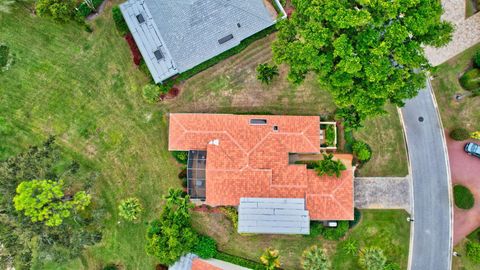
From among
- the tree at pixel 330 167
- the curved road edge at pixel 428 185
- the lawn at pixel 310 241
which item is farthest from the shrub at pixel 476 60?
the lawn at pixel 310 241

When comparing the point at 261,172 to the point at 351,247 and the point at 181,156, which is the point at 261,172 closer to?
the point at 181,156

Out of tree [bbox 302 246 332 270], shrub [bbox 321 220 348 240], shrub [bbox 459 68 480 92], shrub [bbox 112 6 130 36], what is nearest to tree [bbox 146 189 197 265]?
tree [bbox 302 246 332 270]

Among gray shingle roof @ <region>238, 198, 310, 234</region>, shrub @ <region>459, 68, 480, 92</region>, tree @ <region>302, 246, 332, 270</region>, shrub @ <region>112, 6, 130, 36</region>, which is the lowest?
tree @ <region>302, 246, 332, 270</region>

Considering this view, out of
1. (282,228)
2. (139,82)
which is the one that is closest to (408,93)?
(282,228)

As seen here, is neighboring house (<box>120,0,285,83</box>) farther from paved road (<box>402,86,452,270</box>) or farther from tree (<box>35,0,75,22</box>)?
paved road (<box>402,86,452,270</box>)

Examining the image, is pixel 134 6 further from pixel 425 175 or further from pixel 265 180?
pixel 425 175

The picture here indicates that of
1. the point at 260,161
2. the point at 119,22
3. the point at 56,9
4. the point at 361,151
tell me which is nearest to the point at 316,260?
the point at 260,161

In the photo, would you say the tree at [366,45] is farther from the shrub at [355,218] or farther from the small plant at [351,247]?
the small plant at [351,247]
